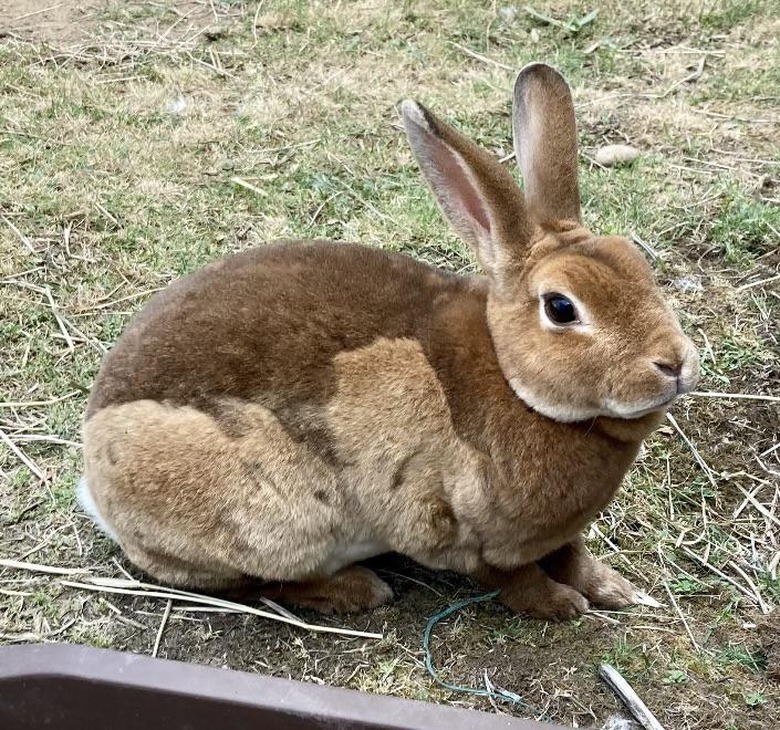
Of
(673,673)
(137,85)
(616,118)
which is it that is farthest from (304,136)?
(673,673)

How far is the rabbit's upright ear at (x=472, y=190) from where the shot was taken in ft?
7.24

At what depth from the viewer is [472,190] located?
2.29 m

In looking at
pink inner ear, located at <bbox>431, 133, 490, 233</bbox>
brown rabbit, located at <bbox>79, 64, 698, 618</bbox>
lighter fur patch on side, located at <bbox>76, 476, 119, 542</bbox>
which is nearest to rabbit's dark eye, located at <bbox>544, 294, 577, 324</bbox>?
brown rabbit, located at <bbox>79, 64, 698, 618</bbox>

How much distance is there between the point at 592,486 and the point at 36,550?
1.52 meters

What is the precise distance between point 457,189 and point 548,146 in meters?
0.28

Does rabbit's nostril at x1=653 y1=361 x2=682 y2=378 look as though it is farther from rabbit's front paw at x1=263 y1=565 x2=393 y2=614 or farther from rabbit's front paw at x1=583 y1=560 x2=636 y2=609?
rabbit's front paw at x1=263 y1=565 x2=393 y2=614

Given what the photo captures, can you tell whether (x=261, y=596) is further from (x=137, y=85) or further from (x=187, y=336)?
(x=137, y=85)

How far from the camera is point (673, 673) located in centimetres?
230

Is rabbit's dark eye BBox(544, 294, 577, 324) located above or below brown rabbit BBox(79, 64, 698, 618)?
above

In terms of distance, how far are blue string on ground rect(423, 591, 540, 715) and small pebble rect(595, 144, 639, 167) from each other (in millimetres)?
2196

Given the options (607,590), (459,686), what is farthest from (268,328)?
(607,590)

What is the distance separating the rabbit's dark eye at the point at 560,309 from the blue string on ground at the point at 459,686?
80 centimetres

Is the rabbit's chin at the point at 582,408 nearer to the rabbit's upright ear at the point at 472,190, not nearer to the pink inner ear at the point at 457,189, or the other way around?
the rabbit's upright ear at the point at 472,190

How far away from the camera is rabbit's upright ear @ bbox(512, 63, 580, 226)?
7.86 feet
